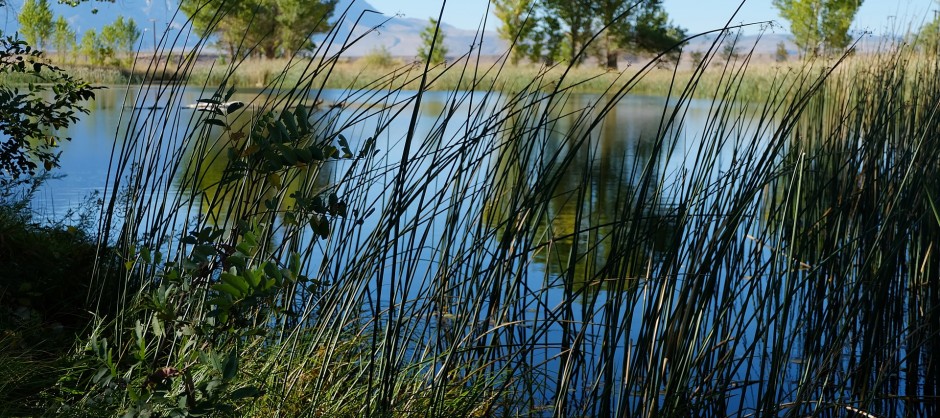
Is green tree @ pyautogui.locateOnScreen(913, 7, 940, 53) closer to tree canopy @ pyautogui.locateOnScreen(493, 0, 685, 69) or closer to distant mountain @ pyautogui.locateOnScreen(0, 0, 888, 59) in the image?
distant mountain @ pyautogui.locateOnScreen(0, 0, 888, 59)

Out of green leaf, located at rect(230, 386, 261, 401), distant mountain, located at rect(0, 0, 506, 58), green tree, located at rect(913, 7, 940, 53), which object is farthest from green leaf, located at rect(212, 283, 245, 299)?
green tree, located at rect(913, 7, 940, 53)

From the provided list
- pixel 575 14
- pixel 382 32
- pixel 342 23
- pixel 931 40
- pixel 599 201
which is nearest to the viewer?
pixel 342 23

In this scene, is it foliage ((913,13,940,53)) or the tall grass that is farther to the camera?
foliage ((913,13,940,53))

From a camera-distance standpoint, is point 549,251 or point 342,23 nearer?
point 342,23

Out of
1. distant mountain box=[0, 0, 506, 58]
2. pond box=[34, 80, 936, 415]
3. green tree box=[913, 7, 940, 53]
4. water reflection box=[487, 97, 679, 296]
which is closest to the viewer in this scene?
pond box=[34, 80, 936, 415]

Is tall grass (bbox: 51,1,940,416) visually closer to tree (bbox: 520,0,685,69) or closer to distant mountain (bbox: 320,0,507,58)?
distant mountain (bbox: 320,0,507,58)

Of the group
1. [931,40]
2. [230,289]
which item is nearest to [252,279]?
[230,289]

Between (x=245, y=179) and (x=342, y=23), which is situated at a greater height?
(x=342, y=23)

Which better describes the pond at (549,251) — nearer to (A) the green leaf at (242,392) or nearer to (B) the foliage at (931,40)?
(A) the green leaf at (242,392)

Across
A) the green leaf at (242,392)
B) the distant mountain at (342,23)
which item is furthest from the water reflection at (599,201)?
the green leaf at (242,392)

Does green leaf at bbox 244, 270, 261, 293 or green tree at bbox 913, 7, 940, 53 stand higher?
green tree at bbox 913, 7, 940, 53

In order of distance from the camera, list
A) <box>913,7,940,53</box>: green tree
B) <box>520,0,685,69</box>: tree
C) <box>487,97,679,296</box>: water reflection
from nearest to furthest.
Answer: <box>487,97,679,296</box>: water reflection → <box>913,7,940,53</box>: green tree → <box>520,0,685,69</box>: tree

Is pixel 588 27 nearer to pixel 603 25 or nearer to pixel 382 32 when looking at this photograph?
pixel 603 25

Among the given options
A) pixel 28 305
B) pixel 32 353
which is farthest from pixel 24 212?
pixel 32 353
